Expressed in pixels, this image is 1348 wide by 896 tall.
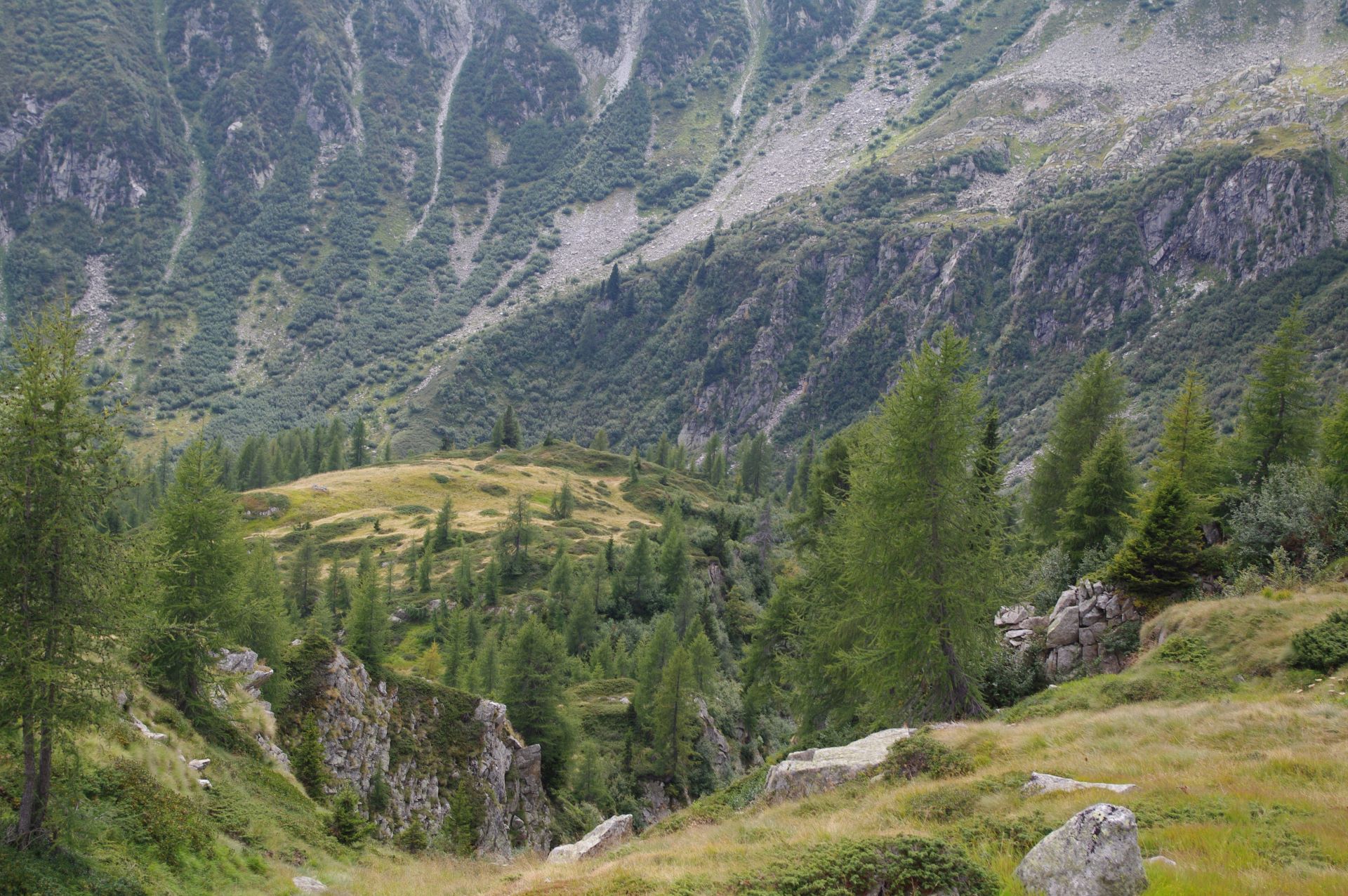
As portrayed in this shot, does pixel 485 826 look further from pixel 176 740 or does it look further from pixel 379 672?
pixel 176 740

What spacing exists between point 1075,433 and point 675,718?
30.0 m

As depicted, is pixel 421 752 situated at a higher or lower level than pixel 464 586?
higher

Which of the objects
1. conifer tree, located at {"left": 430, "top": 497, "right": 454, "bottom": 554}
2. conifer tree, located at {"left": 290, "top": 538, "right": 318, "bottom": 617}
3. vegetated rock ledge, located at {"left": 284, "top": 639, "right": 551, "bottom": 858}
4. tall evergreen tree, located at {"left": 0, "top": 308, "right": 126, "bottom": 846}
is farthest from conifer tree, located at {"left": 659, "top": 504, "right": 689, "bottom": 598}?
tall evergreen tree, located at {"left": 0, "top": 308, "right": 126, "bottom": 846}

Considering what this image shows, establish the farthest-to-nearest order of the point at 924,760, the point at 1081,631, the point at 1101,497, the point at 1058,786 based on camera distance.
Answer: the point at 1101,497
the point at 1081,631
the point at 924,760
the point at 1058,786

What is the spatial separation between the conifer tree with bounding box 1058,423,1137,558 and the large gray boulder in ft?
104

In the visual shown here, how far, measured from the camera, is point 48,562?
13391 mm

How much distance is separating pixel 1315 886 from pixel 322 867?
1907 centimetres

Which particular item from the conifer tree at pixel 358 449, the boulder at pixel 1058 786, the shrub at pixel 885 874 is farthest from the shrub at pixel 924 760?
the conifer tree at pixel 358 449

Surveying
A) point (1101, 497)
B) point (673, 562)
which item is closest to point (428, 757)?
point (1101, 497)

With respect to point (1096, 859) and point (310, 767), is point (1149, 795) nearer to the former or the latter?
point (1096, 859)

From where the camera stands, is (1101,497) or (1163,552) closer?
(1163,552)

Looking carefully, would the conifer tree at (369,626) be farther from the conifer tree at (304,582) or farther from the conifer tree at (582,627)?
the conifer tree at (304,582)

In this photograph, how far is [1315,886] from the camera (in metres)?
8.38

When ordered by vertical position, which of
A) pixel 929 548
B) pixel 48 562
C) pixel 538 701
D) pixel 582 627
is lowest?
pixel 582 627
